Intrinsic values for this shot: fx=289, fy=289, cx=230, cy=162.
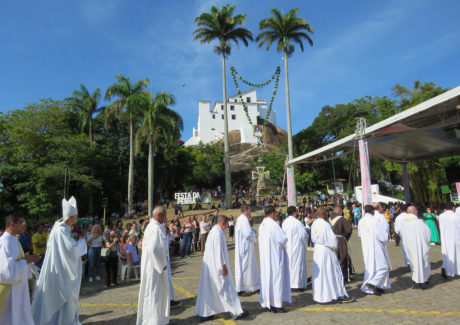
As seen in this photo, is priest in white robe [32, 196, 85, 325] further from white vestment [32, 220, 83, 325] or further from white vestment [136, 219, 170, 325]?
white vestment [136, 219, 170, 325]

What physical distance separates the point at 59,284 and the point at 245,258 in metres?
3.78

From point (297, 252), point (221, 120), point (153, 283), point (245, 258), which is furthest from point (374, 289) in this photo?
point (221, 120)

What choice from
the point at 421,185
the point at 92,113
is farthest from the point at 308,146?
the point at 92,113

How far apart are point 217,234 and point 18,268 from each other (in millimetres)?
2969

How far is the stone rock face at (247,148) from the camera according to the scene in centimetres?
5431

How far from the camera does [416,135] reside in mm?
15195

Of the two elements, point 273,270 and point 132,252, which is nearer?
point 273,270

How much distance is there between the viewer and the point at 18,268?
13.0 ft

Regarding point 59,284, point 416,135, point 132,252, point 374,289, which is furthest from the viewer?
point 416,135

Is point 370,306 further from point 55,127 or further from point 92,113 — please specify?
point 92,113

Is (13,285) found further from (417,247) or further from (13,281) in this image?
(417,247)

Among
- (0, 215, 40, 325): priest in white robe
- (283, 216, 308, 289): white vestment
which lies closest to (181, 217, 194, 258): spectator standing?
(283, 216, 308, 289): white vestment

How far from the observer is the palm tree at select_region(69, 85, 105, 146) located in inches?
1399

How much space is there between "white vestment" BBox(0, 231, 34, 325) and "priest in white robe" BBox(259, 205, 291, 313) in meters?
3.69
